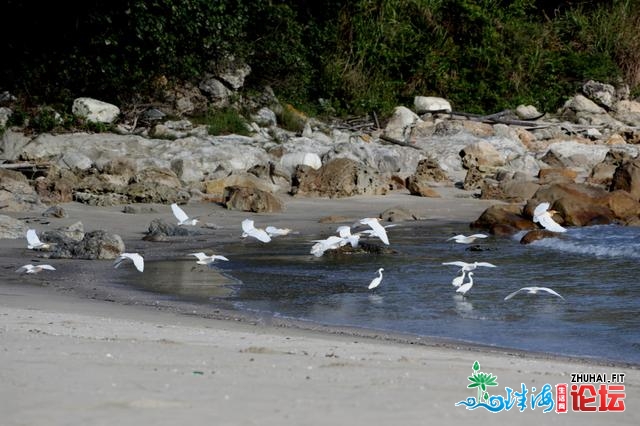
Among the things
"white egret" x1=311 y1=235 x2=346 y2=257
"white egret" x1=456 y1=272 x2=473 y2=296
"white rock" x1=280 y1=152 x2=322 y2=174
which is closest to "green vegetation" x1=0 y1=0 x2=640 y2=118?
"white rock" x1=280 y1=152 x2=322 y2=174

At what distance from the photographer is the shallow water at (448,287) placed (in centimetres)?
636

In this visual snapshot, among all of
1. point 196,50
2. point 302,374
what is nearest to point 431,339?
point 302,374

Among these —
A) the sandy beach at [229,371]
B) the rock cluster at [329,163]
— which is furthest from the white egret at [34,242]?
the rock cluster at [329,163]

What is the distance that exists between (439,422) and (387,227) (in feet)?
26.4

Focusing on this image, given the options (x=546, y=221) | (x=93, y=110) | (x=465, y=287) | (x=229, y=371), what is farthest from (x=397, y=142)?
(x=229, y=371)

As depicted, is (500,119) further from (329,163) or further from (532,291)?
(532,291)

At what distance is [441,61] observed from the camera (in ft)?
71.6

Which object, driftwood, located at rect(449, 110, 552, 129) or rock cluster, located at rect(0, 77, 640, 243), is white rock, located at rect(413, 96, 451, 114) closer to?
driftwood, located at rect(449, 110, 552, 129)

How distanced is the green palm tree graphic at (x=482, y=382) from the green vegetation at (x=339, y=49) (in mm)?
12762

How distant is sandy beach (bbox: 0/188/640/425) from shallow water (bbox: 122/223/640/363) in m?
0.52

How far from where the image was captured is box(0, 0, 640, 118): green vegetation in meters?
16.8

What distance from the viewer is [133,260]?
766 centimetres

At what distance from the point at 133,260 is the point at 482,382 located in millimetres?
4264

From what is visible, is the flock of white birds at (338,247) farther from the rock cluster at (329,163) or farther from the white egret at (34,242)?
the rock cluster at (329,163)
